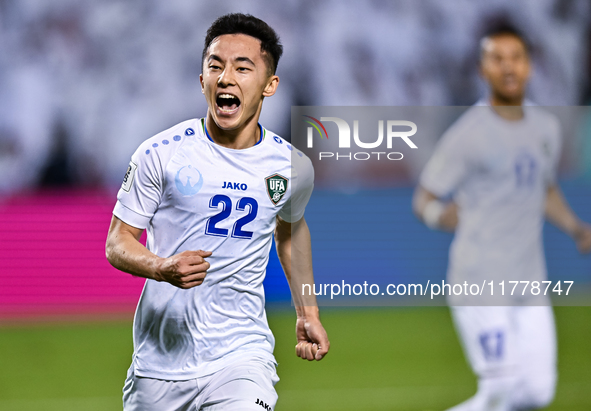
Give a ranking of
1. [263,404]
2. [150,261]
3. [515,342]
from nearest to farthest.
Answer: [150,261] < [263,404] < [515,342]

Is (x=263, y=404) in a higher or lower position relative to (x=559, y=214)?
lower

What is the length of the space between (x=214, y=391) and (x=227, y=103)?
4.18ft

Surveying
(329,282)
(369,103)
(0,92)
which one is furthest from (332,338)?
(0,92)

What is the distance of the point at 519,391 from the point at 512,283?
2.07 feet

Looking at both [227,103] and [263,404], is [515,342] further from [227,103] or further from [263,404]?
[227,103]

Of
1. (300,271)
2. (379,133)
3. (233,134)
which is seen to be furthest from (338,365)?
(233,134)

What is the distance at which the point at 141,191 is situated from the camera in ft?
9.60

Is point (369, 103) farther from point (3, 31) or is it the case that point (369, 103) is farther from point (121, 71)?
point (3, 31)

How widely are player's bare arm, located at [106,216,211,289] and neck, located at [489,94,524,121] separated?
9.11 ft

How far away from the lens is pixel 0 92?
9.77 meters

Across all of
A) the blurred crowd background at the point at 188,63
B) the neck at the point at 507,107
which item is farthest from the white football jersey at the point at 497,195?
the blurred crowd background at the point at 188,63

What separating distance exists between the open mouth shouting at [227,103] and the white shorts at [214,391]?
3.45 feet

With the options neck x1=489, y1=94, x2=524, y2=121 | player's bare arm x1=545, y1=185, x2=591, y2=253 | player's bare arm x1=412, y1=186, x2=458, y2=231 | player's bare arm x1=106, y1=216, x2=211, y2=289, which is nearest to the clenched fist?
player's bare arm x1=106, y1=216, x2=211, y2=289

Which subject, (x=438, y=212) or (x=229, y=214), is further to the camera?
(x=438, y=212)
